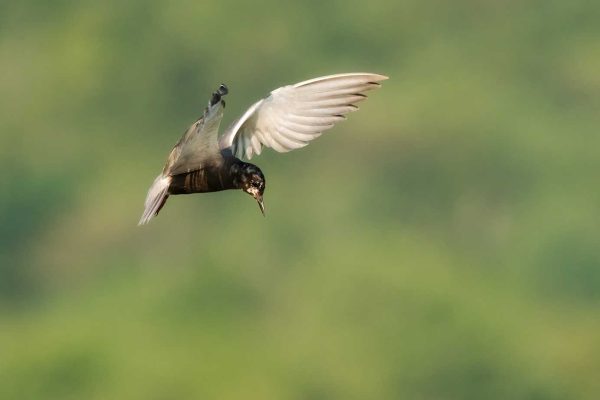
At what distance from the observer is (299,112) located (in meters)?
1.90

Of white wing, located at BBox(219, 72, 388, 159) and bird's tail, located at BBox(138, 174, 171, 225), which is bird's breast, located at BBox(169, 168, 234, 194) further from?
white wing, located at BBox(219, 72, 388, 159)

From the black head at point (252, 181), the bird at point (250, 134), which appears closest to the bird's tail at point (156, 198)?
the bird at point (250, 134)

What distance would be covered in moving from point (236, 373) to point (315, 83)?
11.6 feet

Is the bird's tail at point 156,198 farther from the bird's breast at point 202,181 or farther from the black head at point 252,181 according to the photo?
the black head at point 252,181

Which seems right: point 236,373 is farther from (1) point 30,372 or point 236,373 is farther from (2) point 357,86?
(2) point 357,86

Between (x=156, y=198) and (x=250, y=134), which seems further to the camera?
(x=250, y=134)

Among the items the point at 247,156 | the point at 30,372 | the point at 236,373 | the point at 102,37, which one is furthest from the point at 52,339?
the point at 247,156

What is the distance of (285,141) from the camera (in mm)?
1891

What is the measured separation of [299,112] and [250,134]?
10 centimetres

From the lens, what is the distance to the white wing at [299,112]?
185 centimetres

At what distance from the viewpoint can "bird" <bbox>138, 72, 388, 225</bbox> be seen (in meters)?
1.70

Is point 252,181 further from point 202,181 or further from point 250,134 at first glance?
point 250,134

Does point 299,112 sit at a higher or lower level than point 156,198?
higher

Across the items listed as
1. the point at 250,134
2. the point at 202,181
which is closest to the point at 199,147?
the point at 202,181
